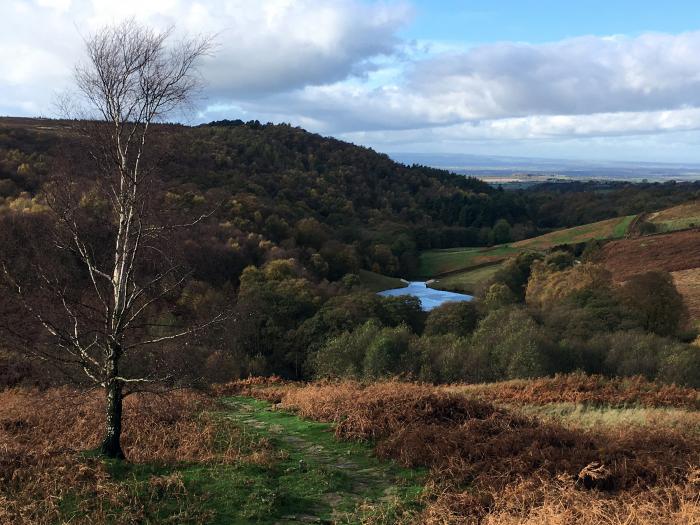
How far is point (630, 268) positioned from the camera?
56.1 metres

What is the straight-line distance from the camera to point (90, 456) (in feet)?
26.1

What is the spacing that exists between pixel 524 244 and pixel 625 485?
313 ft

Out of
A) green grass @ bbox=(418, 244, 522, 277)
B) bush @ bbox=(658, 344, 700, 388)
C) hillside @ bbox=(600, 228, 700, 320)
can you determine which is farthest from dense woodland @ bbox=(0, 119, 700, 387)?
hillside @ bbox=(600, 228, 700, 320)

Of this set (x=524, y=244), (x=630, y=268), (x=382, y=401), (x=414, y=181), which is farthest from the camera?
(x=414, y=181)

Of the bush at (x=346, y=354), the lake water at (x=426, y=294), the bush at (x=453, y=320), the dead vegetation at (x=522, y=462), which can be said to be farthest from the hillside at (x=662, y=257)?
the dead vegetation at (x=522, y=462)

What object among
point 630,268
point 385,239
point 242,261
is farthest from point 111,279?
point 385,239

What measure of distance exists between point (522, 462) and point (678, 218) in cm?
8508

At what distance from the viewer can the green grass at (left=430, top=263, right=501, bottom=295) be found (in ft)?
262

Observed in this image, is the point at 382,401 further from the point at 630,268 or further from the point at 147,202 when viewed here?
the point at 630,268

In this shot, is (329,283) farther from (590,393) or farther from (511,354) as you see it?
(590,393)

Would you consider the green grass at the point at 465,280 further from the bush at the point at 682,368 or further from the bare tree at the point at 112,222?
the bare tree at the point at 112,222

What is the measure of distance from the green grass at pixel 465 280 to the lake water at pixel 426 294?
235 cm

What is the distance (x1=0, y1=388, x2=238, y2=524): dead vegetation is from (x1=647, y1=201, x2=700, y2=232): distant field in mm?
77006

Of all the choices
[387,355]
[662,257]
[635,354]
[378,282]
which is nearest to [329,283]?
[378,282]
